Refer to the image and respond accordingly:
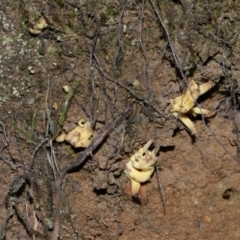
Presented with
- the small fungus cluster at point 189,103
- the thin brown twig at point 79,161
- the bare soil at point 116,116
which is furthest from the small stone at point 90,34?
the small fungus cluster at point 189,103

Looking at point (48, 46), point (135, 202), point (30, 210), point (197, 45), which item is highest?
point (197, 45)

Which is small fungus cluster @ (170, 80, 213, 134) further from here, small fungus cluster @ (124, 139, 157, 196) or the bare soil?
small fungus cluster @ (124, 139, 157, 196)

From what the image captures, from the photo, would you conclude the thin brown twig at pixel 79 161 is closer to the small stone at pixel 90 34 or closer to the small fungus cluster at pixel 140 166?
the small fungus cluster at pixel 140 166

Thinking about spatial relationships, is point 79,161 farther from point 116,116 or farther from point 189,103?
point 189,103

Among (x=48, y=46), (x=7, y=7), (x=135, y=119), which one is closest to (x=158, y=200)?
(x=135, y=119)

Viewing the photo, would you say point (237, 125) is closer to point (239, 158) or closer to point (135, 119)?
point (239, 158)

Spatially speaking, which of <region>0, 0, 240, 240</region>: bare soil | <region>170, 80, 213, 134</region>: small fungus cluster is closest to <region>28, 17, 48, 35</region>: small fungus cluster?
<region>0, 0, 240, 240</region>: bare soil
